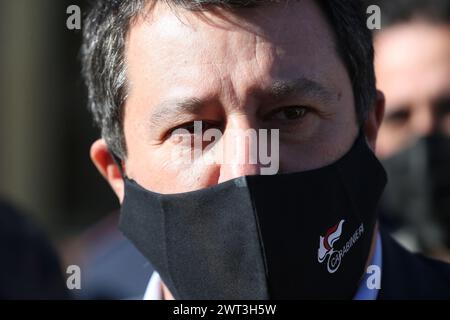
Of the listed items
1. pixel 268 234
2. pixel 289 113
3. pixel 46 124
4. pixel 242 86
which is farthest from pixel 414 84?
pixel 46 124

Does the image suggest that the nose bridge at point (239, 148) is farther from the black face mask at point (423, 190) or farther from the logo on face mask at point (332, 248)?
the black face mask at point (423, 190)

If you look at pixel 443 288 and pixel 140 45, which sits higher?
pixel 140 45

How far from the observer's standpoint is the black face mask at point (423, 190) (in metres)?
4.23

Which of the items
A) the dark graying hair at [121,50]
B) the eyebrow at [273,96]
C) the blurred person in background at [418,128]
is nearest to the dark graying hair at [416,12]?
the blurred person in background at [418,128]

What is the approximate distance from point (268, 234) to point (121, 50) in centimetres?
81

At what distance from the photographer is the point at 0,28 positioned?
758 cm

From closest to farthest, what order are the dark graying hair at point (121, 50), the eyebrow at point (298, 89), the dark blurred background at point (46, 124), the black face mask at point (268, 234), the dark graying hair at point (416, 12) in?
1. the black face mask at point (268, 234)
2. the eyebrow at point (298, 89)
3. the dark graying hair at point (121, 50)
4. the dark graying hair at point (416, 12)
5. the dark blurred background at point (46, 124)

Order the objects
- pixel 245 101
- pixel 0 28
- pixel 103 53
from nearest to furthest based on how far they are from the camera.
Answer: pixel 245 101
pixel 103 53
pixel 0 28

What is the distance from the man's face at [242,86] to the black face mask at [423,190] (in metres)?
1.82

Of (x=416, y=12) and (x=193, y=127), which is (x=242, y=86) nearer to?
(x=193, y=127)

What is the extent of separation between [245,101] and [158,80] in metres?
0.28

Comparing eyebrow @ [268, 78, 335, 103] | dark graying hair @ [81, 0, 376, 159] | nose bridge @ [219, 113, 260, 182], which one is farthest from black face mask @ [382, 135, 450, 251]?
nose bridge @ [219, 113, 260, 182]
